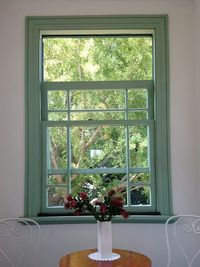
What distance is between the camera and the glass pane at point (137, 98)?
284 centimetres

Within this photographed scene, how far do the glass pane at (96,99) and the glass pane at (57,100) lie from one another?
67mm

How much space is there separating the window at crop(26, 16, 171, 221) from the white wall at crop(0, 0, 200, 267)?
70 millimetres

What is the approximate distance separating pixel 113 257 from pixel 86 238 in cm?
69

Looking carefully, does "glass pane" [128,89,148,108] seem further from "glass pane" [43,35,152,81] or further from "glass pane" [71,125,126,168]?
"glass pane" [71,125,126,168]

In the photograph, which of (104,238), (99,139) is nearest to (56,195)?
(99,139)
